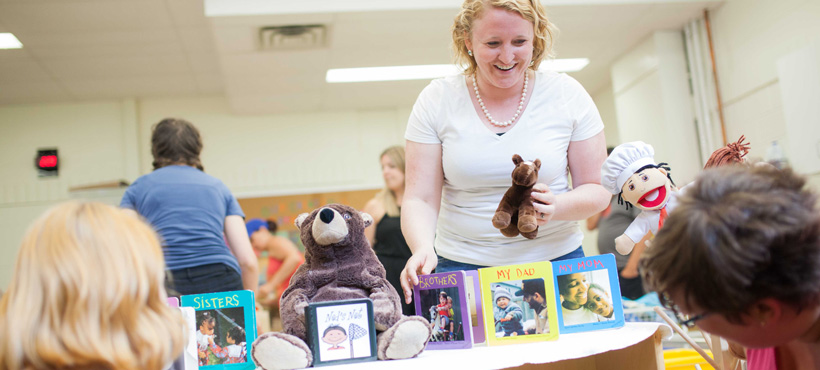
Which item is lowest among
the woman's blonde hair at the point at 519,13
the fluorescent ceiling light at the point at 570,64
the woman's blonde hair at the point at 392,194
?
the woman's blonde hair at the point at 392,194

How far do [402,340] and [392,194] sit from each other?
191cm

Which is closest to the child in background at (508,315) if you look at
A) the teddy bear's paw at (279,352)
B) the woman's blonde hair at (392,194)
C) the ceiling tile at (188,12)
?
the teddy bear's paw at (279,352)

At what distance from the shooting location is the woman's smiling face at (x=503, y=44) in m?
1.37

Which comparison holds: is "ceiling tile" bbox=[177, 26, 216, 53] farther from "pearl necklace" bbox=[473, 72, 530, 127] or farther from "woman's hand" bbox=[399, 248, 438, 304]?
"woman's hand" bbox=[399, 248, 438, 304]

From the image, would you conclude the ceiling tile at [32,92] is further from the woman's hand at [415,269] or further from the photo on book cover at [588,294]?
the photo on book cover at [588,294]

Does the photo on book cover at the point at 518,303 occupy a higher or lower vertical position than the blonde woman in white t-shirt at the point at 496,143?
lower

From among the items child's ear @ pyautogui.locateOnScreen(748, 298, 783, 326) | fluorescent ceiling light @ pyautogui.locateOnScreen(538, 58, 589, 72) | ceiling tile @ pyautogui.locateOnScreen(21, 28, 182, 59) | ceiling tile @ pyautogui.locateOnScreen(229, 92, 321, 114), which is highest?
ceiling tile @ pyautogui.locateOnScreen(21, 28, 182, 59)

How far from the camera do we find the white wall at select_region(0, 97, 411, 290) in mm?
5875

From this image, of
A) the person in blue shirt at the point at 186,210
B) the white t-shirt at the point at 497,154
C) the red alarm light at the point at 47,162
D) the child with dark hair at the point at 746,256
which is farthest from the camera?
the red alarm light at the point at 47,162

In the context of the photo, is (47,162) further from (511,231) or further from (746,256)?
(746,256)

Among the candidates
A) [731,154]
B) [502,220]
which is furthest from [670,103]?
[502,220]

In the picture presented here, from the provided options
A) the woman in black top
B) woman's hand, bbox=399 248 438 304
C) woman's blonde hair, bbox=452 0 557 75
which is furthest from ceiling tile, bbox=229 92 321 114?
woman's hand, bbox=399 248 438 304

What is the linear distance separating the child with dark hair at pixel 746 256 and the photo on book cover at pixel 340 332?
0.52 metres

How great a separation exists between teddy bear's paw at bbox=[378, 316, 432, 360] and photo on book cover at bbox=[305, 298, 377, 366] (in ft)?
0.06
